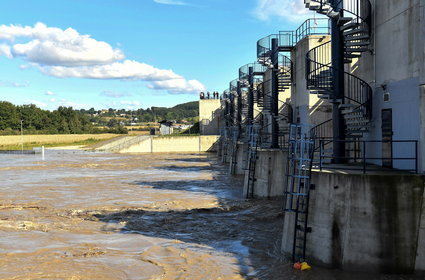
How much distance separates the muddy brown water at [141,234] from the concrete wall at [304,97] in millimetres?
4737

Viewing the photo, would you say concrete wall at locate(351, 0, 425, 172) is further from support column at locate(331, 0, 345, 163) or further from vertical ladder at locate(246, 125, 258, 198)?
vertical ladder at locate(246, 125, 258, 198)

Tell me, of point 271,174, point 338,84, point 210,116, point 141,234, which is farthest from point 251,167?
point 210,116

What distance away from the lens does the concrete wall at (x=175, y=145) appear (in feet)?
207

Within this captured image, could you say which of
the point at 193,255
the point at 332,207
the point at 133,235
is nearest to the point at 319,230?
the point at 332,207

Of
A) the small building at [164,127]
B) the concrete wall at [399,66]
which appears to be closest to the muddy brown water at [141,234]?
the concrete wall at [399,66]

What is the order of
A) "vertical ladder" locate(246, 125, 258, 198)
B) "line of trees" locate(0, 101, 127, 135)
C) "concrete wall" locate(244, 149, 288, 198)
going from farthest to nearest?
"line of trees" locate(0, 101, 127, 135) < "vertical ladder" locate(246, 125, 258, 198) < "concrete wall" locate(244, 149, 288, 198)

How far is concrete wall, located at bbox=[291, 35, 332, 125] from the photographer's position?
2164 cm

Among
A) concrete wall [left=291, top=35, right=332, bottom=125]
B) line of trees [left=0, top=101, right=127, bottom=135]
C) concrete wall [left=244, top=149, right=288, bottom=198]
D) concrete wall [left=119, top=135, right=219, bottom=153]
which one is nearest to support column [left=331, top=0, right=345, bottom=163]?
concrete wall [left=244, top=149, right=288, bottom=198]

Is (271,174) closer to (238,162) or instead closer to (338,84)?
(338,84)

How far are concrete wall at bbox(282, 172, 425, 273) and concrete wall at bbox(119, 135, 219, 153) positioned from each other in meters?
53.7

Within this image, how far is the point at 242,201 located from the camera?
21672 millimetres

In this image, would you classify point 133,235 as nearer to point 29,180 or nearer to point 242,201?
point 242,201

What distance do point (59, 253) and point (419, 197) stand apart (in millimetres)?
9442

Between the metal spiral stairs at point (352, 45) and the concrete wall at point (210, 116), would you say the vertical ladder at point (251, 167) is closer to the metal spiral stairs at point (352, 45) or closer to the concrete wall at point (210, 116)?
the metal spiral stairs at point (352, 45)
